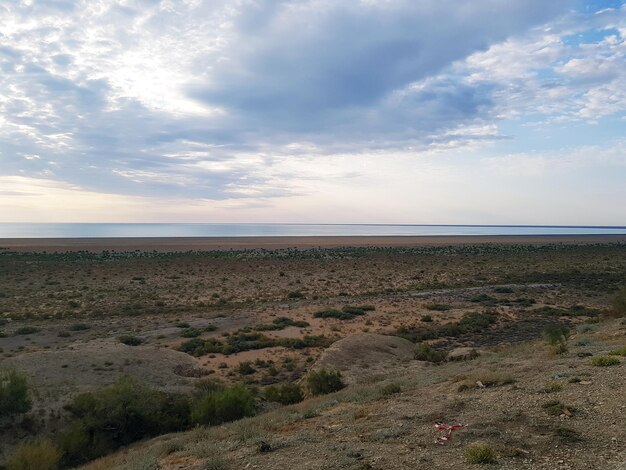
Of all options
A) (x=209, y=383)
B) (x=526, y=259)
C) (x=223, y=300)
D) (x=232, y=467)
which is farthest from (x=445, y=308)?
(x=526, y=259)

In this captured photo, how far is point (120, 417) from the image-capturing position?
11047 millimetres

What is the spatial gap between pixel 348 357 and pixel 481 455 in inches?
390

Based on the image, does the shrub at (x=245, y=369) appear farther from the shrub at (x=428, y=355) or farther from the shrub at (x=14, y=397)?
the shrub at (x=14, y=397)

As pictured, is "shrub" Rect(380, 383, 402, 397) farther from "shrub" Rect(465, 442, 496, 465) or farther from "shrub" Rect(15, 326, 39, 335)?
"shrub" Rect(15, 326, 39, 335)

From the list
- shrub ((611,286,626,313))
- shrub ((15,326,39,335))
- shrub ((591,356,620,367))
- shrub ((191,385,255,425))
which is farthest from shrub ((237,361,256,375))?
shrub ((611,286,626,313))

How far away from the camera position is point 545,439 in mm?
6859

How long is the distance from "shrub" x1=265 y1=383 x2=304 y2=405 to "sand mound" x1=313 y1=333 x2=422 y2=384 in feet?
5.78

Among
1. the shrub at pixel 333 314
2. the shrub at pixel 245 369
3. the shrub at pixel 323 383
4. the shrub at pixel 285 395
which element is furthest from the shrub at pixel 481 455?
the shrub at pixel 333 314

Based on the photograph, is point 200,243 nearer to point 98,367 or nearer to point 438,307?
point 438,307

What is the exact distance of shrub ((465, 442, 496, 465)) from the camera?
631 centimetres

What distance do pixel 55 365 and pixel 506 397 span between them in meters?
13.1

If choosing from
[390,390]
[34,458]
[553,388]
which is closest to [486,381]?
[553,388]

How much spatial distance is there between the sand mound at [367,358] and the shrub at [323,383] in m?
0.64

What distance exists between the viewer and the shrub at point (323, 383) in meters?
13.1
